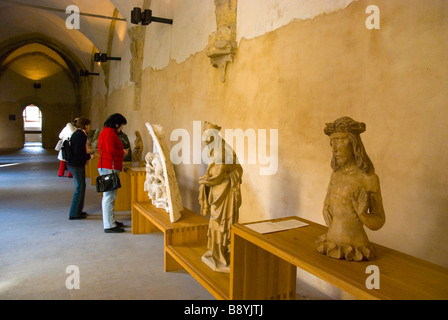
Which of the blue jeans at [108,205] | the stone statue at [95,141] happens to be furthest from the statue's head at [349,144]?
the stone statue at [95,141]

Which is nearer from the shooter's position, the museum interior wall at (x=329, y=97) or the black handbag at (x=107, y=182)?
the museum interior wall at (x=329, y=97)

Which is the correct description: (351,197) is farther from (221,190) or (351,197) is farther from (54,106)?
(54,106)

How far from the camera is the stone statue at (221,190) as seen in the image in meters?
3.03

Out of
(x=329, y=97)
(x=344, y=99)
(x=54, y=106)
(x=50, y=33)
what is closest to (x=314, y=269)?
(x=344, y=99)

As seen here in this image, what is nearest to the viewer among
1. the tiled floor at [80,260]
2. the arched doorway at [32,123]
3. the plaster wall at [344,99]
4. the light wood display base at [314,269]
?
the light wood display base at [314,269]

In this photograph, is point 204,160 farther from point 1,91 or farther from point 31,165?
point 1,91

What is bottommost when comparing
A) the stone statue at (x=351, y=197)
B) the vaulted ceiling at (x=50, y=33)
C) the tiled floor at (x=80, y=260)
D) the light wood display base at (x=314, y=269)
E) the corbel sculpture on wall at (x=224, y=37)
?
the tiled floor at (x=80, y=260)

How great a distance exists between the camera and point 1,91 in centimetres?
2128

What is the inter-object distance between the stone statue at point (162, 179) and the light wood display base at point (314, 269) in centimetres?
167

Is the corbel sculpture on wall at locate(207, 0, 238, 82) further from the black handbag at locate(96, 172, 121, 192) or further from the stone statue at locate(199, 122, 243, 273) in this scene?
the black handbag at locate(96, 172, 121, 192)

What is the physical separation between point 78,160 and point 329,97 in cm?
442

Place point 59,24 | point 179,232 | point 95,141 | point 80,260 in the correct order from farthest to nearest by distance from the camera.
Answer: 1. point 59,24
2. point 95,141
3. point 80,260
4. point 179,232

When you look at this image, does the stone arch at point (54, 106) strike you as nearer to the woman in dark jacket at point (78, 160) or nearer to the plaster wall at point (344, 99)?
the woman in dark jacket at point (78, 160)

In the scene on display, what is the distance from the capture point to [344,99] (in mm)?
2912
